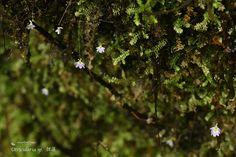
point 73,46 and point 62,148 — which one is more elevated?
point 73,46

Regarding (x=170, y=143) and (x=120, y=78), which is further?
(x=170, y=143)

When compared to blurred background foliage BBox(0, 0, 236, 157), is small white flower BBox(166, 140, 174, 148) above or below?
below

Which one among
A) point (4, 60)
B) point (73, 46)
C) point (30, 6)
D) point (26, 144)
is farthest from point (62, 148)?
point (30, 6)

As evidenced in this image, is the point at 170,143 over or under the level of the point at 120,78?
under

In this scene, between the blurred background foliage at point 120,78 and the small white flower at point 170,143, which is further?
the small white flower at point 170,143

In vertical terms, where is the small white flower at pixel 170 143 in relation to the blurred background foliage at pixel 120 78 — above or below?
below

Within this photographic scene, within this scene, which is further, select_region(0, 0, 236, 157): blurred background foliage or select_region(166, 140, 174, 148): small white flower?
select_region(166, 140, 174, 148): small white flower

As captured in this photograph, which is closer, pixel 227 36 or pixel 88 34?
pixel 227 36

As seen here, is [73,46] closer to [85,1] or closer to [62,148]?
[85,1]
